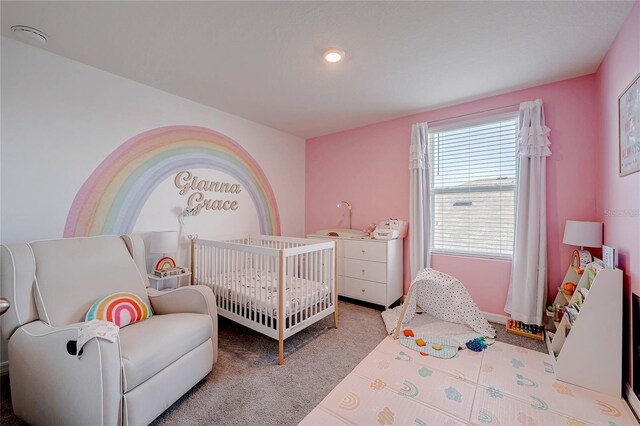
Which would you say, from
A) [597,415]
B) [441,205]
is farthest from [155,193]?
[597,415]

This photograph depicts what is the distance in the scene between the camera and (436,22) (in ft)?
5.50

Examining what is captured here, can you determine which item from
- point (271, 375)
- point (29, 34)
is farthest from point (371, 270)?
point (29, 34)

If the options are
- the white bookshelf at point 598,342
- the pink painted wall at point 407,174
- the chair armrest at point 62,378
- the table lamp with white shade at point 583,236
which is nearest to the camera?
the chair armrest at point 62,378

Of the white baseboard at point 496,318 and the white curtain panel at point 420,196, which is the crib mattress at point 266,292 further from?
the white baseboard at point 496,318

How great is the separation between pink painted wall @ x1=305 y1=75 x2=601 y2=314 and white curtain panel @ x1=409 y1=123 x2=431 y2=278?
0.15 meters

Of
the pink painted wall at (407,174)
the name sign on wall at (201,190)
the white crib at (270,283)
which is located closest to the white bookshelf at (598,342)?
the pink painted wall at (407,174)

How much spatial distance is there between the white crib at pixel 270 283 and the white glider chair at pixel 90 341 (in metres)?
0.41

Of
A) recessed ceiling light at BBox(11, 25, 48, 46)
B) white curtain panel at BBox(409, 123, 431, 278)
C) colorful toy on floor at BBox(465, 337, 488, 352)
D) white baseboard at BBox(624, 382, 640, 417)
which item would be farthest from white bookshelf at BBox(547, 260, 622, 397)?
recessed ceiling light at BBox(11, 25, 48, 46)

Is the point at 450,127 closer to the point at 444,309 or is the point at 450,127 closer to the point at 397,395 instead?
the point at 444,309

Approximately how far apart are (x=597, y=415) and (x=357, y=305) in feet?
6.87

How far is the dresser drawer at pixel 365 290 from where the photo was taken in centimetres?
306

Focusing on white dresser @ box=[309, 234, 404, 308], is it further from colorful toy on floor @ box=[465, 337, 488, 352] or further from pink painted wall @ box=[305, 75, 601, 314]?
colorful toy on floor @ box=[465, 337, 488, 352]

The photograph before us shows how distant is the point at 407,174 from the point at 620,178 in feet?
5.83

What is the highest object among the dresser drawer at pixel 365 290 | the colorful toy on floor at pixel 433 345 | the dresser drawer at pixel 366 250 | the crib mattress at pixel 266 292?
the dresser drawer at pixel 366 250
